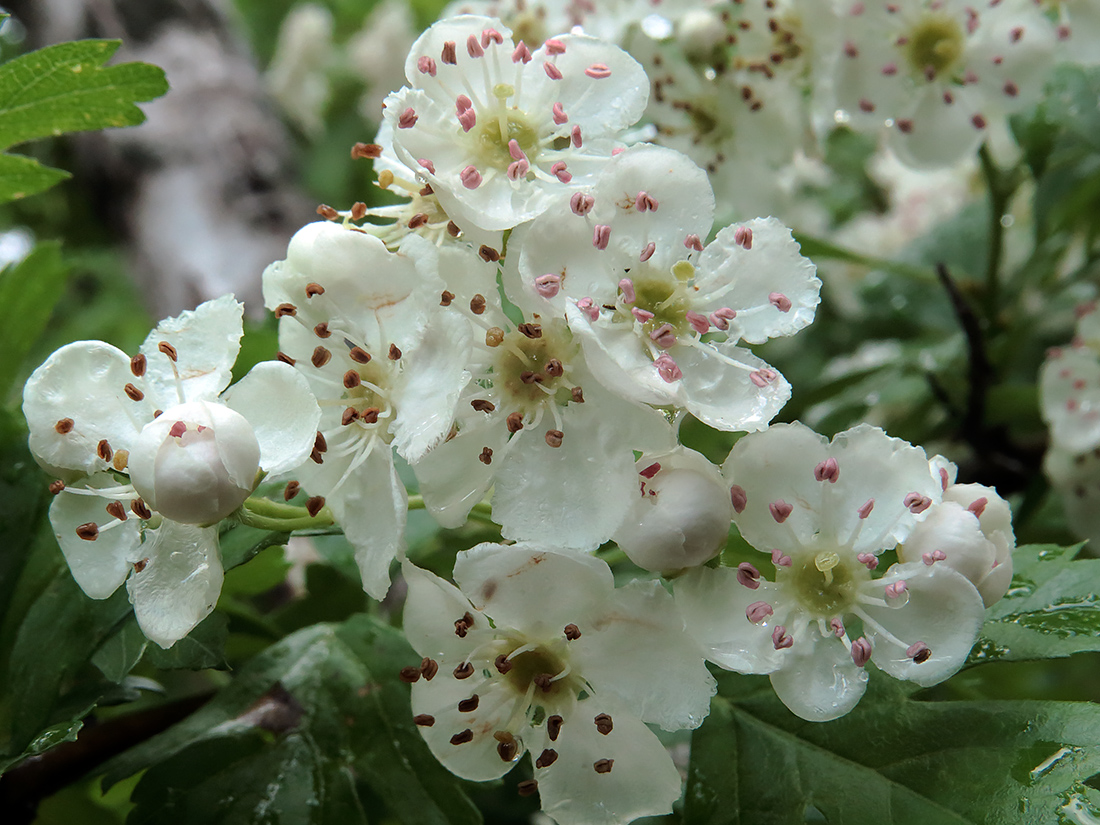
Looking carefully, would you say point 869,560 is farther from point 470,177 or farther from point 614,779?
point 470,177

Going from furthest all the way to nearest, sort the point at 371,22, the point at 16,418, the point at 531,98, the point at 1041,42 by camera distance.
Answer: the point at 371,22, the point at 1041,42, the point at 16,418, the point at 531,98

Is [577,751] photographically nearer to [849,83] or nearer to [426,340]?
[426,340]

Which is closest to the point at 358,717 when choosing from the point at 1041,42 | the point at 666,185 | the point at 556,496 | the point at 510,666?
the point at 510,666

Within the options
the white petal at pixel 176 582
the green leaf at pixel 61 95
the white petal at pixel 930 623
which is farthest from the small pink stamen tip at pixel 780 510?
the green leaf at pixel 61 95

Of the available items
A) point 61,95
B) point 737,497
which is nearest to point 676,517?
point 737,497

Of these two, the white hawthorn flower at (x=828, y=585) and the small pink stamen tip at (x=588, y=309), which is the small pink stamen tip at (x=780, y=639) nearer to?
the white hawthorn flower at (x=828, y=585)
